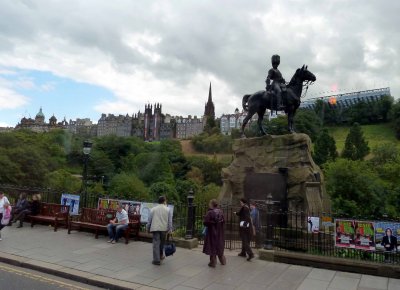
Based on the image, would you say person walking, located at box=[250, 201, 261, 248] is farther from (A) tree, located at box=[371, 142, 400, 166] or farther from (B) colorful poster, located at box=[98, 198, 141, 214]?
(A) tree, located at box=[371, 142, 400, 166]

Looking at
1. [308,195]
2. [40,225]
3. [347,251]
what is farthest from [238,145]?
[40,225]

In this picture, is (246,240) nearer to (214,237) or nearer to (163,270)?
(214,237)

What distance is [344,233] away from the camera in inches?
402

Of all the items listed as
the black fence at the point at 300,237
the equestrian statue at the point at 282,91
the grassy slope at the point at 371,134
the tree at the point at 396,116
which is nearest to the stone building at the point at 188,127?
the grassy slope at the point at 371,134

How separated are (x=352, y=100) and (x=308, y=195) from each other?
140 m

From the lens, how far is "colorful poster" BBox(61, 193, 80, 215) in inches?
607

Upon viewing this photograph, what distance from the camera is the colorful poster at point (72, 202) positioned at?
15426 mm

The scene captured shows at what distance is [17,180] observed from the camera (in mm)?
50156

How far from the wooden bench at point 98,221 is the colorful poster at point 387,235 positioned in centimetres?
750

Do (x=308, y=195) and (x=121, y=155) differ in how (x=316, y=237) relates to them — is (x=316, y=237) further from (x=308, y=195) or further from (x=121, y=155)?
Result: (x=121, y=155)

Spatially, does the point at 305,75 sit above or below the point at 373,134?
Result: below

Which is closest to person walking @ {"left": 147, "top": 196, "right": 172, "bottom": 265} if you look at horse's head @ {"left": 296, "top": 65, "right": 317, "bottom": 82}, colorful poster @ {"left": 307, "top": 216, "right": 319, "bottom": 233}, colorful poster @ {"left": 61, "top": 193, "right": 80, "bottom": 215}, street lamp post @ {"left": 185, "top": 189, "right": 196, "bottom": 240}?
street lamp post @ {"left": 185, "top": 189, "right": 196, "bottom": 240}

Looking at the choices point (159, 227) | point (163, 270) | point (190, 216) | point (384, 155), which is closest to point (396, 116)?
point (384, 155)

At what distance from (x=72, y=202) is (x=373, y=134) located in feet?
340
